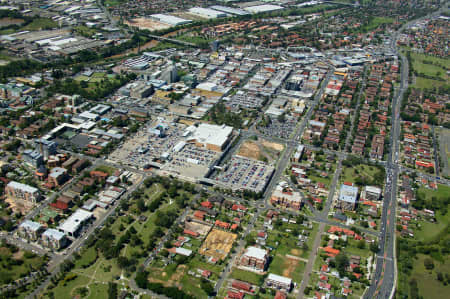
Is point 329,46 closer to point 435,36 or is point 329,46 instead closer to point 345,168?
point 435,36

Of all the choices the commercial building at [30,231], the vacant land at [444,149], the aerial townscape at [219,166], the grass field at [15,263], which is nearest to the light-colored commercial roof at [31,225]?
the commercial building at [30,231]

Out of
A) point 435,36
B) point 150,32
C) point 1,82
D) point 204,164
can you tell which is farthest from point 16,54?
point 435,36

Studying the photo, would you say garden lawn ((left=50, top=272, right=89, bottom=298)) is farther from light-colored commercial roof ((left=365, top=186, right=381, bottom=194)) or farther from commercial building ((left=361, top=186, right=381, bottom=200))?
light-colored commercial roof ((left=365, top=186, right=381, bottom=194))

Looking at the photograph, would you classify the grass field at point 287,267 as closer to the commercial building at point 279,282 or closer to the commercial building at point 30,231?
the commercial building at point 279,282

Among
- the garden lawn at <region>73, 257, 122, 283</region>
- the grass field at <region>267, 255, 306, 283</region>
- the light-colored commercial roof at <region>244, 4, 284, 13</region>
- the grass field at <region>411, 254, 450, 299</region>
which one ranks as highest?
the light-colored commercial roof at <region>244, 4, 284, 13</region>

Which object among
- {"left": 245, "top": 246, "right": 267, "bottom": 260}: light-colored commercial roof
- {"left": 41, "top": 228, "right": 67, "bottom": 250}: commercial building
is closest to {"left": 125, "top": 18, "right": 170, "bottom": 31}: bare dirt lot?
{"left": 41, "top": 228, "right": 67, "bottom": 250}: commercial building

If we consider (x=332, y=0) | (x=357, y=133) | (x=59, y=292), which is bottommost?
(x=59, y=292)

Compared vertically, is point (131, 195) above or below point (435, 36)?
below

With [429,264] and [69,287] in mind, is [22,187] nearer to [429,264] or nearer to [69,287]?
[69,287]

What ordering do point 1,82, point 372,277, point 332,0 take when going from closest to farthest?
point 372,277 < point 1,82 < point 332,0
